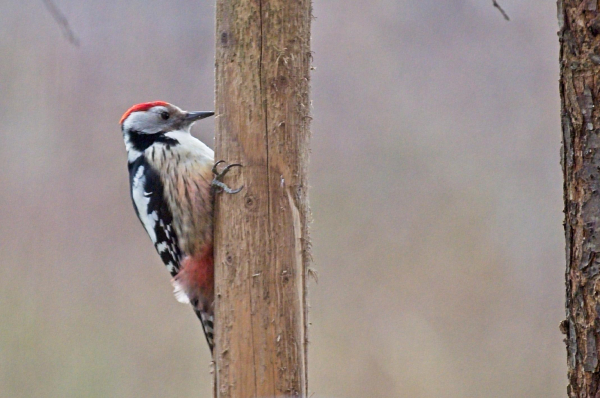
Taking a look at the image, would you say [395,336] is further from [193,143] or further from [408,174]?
[193,143]

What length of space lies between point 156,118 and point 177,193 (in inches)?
17.4

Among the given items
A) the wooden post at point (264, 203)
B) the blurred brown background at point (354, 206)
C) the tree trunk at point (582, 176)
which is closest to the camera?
the tree trunk at point (582, 176)

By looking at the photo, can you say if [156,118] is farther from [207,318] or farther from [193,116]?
[207,318]

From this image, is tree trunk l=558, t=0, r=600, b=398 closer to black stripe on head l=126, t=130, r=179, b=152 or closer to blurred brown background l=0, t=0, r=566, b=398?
black stripe on head l=126, t=130, r=179, b=152

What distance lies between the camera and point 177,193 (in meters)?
2.54

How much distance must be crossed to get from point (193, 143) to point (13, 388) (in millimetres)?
2311

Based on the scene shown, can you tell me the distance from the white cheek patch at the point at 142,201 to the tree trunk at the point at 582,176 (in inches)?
64.4

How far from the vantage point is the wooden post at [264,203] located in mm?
1997

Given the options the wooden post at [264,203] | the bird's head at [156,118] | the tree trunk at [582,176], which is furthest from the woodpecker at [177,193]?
the tree trunk at [582,176]

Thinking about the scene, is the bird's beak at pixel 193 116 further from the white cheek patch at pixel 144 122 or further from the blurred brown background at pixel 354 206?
the blurred brown background at pixel 354 206

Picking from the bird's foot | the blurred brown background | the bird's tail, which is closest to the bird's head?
the bird's foot

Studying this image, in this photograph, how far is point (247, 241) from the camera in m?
2.05

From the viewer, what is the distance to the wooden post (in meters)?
2.00

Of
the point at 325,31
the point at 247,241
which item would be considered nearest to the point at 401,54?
the point at 325,31
